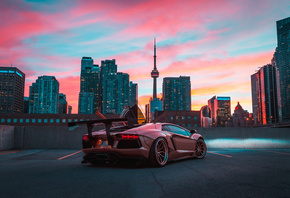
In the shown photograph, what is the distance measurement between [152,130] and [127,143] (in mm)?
814

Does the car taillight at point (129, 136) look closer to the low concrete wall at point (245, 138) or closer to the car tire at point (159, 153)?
the car tire at point (159, 153)

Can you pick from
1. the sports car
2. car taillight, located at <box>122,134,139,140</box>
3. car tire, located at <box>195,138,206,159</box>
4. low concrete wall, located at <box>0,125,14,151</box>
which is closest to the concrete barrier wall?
low concrete wall, located at <box>0,125,14,151</box>

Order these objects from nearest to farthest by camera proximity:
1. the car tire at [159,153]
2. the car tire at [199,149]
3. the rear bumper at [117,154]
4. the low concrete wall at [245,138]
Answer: the rear bumper at [117,154] → the car tire at [159,153] → the car tire at [199,149] → the low concrete wall at [245,138]

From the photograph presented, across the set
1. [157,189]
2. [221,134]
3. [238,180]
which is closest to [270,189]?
[238,180]

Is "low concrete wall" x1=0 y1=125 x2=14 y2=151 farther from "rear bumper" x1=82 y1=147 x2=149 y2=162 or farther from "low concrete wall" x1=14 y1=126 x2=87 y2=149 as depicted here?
"rear bumper" x1=82 y1=147 x2=149 y2=162

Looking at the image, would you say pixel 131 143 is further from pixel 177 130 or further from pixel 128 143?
pixel 177 130

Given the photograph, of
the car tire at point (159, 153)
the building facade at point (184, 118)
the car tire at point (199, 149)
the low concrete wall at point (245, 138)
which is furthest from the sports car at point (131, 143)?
the building facade at point (184, 118)

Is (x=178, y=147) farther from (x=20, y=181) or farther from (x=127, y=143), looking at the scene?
(x=20, y=181)

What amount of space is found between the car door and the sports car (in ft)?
0.10

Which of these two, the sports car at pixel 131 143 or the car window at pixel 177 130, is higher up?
the car window at pixel 177 130

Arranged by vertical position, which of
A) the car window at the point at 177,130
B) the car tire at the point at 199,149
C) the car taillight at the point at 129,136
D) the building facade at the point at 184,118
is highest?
the building facade at the point at 184,118

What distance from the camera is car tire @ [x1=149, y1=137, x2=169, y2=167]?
18.7 ft

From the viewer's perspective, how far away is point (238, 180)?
13.0ft

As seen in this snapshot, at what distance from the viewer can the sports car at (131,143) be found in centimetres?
555
